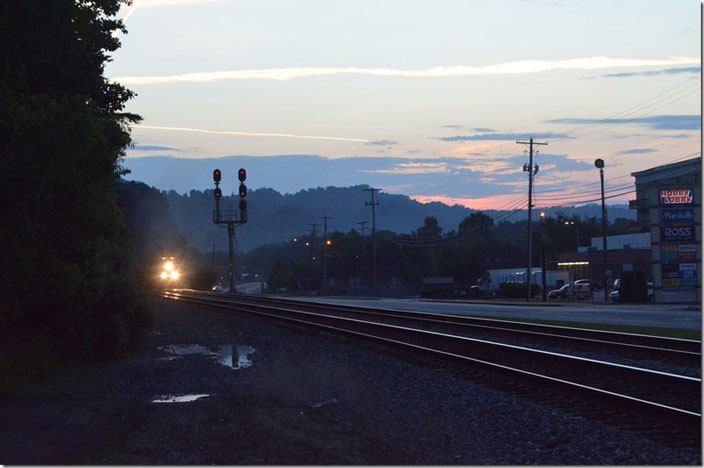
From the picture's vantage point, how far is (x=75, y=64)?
19641 mm

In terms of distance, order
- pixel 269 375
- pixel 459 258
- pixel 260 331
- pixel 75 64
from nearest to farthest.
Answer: pixel 269 375
pixel 75 64
pixel 260 331
pixel 459 258

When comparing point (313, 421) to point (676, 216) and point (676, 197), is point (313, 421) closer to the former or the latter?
point (676, 216)

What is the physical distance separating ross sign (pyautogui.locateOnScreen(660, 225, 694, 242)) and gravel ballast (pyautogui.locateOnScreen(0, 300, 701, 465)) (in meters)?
39.4

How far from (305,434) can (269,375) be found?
574cm

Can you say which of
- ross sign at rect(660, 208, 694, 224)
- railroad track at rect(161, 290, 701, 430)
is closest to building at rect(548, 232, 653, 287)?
ross sign at rect(660, 208, 694, 224)

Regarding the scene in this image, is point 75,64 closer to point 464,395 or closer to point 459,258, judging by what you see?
point 464,395

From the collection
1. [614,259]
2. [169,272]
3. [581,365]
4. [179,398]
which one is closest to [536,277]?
[614,259]

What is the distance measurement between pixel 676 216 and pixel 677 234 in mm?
1187

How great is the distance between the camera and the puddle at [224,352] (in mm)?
19469

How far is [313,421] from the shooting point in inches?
462

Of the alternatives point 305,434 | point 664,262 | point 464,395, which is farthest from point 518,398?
point 664,262

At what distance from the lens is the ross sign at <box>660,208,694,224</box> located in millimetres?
53844

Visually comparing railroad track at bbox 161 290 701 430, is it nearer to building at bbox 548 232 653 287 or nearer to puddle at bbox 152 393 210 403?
puddle at bbox 152 393 210 403

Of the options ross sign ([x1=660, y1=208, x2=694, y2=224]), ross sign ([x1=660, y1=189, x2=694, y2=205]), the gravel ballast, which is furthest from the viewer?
ross sign ([x1=660, y1=189, x2=694, y2=205])
